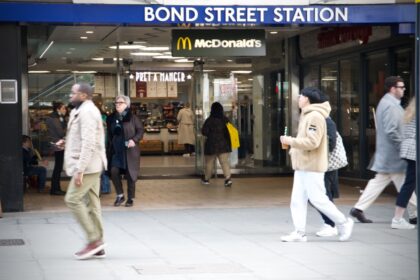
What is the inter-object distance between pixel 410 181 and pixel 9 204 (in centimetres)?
630

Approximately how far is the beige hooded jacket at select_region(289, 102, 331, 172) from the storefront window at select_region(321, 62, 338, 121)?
961 cm

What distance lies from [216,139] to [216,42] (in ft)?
14.2

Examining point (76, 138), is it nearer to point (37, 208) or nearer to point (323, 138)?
point (323, 138)

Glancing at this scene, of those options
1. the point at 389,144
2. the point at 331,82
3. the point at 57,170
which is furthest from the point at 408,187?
the point at 331,82

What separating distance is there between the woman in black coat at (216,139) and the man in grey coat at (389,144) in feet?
25.4

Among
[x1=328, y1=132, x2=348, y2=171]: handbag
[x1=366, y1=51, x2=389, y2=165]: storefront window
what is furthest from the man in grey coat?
[x1=366, y1=51, x2=389, y2=165]: storefront window

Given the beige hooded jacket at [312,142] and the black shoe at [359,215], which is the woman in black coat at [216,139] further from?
the beige hooded jacket at [312,142]

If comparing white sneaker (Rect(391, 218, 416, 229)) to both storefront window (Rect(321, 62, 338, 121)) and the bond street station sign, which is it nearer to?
the bond street station sign

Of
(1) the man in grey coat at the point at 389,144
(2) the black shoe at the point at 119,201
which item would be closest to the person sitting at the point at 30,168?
(2) the black shoe at the point at 119,201

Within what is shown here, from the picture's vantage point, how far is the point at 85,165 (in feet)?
31.5

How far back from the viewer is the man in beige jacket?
961 cm

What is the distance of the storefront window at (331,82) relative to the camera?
2025 centimetres

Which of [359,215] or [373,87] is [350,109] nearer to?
[373,87]

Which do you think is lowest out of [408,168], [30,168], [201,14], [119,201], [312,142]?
[119,201]
